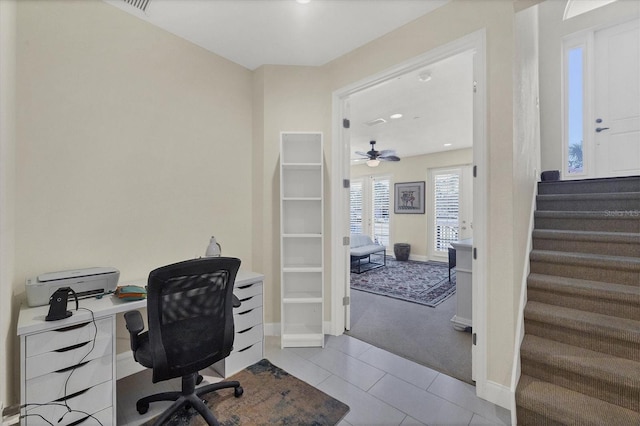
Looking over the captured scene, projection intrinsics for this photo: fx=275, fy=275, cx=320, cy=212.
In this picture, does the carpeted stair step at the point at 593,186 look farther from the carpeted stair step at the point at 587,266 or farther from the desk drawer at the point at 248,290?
the desk drawer at the point at 248,290

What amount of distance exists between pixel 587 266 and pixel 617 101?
2884mm

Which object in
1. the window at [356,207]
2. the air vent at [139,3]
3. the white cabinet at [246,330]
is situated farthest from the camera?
the window at [356,207]

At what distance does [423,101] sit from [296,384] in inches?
139

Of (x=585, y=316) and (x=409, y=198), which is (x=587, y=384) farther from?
(x=409, y=198)

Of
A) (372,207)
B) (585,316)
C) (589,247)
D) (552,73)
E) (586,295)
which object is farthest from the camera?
(372,207)

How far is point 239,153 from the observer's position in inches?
116

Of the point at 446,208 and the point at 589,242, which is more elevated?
the point at 446,208

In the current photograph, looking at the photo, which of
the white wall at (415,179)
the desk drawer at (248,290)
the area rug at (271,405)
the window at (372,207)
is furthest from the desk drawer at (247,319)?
the window at (372,207)

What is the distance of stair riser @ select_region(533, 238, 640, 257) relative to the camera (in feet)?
7.48

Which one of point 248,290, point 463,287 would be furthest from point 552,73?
point 248,290

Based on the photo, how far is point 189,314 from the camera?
153 cm

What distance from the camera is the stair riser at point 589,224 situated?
2428 millimetres

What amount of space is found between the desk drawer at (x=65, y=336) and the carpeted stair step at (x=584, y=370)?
266 centimetres

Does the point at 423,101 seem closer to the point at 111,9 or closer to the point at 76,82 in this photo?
the point at 111,9
